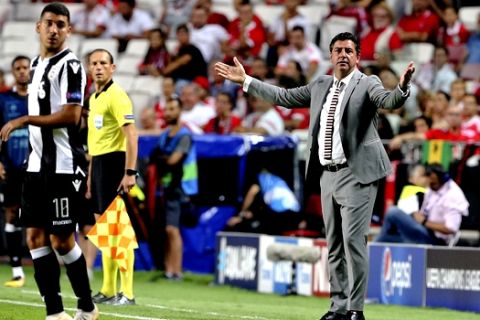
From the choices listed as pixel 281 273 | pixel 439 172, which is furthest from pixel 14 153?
pixel 439 172

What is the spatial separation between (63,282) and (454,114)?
5.38 metres

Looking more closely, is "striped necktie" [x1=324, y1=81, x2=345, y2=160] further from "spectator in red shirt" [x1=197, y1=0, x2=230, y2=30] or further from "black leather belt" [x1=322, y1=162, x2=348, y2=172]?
"spectator in red shirt" [x1=197, y1=0, x2=230, y2=30]

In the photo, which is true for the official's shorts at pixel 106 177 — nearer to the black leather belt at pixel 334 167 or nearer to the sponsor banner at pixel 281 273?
the black leather belt at pixel 334 167

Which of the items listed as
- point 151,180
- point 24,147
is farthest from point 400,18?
point 24,147

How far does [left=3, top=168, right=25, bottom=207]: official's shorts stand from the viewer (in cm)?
1573

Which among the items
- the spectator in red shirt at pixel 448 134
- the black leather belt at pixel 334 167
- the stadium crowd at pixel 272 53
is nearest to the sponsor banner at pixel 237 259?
the stadium crowd at pixel 272 53

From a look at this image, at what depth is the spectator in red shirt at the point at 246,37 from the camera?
2162cm

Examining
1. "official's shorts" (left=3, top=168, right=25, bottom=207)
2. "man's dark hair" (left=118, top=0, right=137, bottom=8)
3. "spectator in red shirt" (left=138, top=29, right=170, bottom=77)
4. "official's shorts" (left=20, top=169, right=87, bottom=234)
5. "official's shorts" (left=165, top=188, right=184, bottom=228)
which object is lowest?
"official's shorts" (left=165, top=188, right=184, bottom=228)

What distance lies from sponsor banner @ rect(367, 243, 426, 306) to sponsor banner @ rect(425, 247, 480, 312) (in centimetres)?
11

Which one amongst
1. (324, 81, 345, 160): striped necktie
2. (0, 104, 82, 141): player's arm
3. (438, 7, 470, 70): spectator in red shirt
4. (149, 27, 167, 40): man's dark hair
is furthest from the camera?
(149, 27, 167, 40): man's dark hair

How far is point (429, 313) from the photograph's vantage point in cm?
1332

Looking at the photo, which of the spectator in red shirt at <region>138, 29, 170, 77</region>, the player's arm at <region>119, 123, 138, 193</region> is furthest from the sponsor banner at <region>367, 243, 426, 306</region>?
the spectator in red shirt at <region>138, 29, 170, 77</region>

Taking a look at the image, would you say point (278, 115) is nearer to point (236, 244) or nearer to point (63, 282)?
point (236, 244)

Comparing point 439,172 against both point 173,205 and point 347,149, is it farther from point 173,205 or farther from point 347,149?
point 347,149
